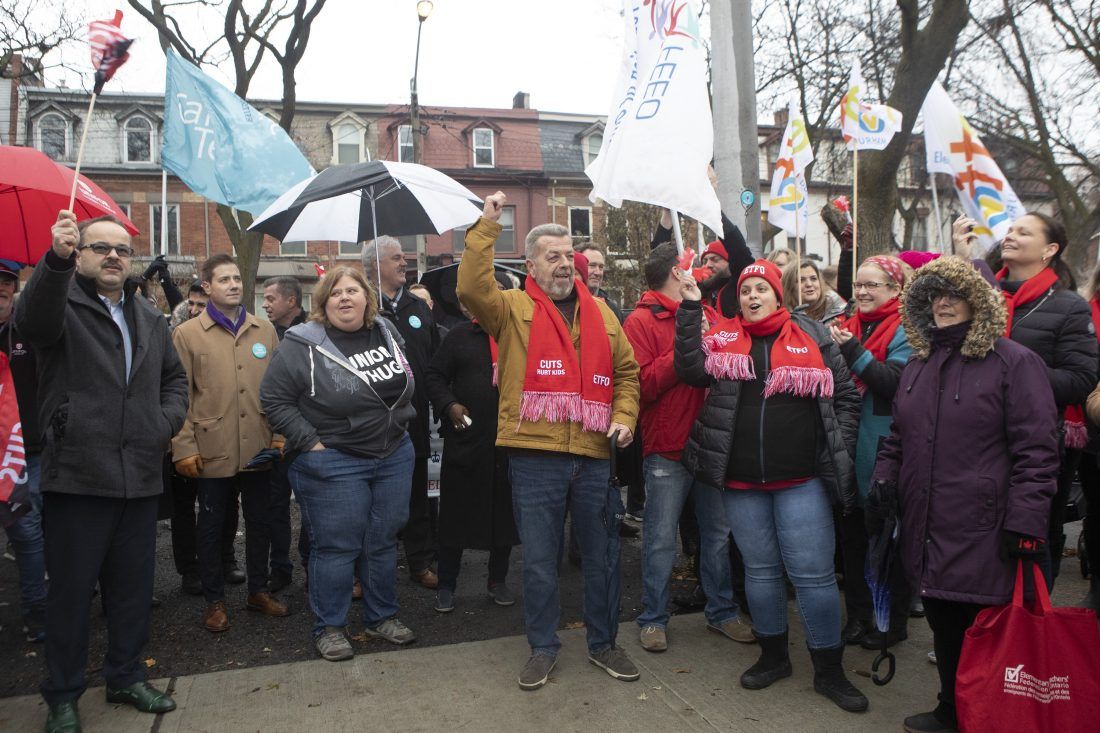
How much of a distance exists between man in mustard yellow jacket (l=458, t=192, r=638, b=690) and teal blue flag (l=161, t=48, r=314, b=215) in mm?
2802

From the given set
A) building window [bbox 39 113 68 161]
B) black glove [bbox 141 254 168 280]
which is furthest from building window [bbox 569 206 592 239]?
black glove [bbox 141 254 168 280]

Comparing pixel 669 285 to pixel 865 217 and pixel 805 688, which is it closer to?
pixel 805 688

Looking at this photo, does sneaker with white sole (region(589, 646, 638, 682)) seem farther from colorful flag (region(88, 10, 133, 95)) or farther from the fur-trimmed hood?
colorful flag (region(88, 10, 133, 95))

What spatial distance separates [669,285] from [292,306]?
2.97 meters

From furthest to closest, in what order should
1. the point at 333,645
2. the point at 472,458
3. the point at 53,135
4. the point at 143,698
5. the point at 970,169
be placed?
the point at 53,135 → the point at 970,169 → the point at 472,458 → the point at 333,645 → the point at 143,698

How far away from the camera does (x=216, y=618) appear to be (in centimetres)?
480

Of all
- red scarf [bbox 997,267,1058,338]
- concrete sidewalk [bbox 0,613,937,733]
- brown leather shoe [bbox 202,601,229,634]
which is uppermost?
red scarf [bbox 997,267,1058,338]

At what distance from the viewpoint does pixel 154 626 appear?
4895 millimetres

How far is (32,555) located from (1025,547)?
4.79 metres

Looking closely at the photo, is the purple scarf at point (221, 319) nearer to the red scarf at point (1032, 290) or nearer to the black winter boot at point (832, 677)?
the black winter boot at point (832, 677)

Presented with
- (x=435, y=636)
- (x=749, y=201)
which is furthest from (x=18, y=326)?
(x=749, y=201)

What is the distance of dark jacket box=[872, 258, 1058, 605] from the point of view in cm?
318

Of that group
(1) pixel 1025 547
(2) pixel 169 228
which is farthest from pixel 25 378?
(2) pixel 169 228

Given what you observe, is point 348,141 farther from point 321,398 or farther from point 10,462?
point 10,462
